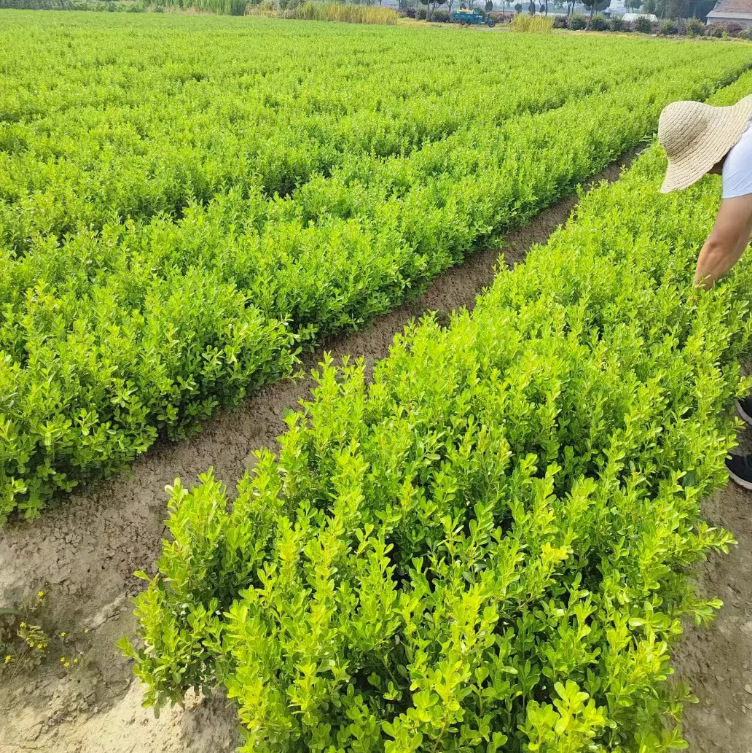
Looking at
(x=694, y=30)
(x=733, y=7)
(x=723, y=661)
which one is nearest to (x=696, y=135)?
(x=723, y=661)

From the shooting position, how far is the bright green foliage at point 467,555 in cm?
190

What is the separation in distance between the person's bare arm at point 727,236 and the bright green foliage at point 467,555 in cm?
40

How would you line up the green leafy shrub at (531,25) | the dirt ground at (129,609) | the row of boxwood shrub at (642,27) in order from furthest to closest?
the row of boxwood shrub at (642,27), the green leafy shrub at (531,25), the dirt ground at (129,609)

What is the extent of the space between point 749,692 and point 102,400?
4.30m

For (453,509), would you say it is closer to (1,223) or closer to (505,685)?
(505,685)

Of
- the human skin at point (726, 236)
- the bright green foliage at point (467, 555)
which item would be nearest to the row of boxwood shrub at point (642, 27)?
the human skin at point (726, 236)

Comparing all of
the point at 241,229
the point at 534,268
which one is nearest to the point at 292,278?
the point at 241,229

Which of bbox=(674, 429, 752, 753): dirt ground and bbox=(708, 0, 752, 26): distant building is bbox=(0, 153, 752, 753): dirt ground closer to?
bbox=(674, 429, 752, 753): dirt ground

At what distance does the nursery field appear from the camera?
352cm

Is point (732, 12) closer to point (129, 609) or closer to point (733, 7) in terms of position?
point (733, 7)

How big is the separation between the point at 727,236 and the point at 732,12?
144142 mm

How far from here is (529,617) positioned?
7.12 feet

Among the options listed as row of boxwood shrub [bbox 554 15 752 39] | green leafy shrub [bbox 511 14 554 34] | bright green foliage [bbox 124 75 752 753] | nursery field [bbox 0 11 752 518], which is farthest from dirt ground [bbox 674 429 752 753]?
row of boxwood shrub [bbox 554 15 752 39]

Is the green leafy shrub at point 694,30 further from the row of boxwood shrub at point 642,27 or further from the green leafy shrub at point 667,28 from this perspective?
the green leafy shrub at point 667,28
